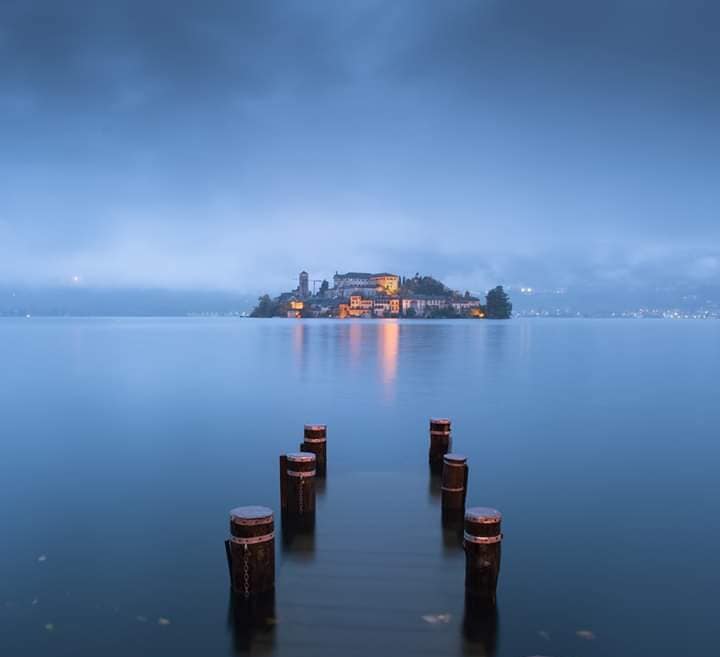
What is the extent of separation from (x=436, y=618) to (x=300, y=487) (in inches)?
168

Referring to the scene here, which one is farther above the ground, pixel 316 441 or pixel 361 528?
pixel 316 441

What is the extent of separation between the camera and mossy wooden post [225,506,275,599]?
7.54 metres

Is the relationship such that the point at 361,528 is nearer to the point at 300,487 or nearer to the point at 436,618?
the point at 300,487

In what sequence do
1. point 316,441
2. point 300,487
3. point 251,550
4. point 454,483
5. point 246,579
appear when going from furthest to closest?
point 316,441, point 454,483, point 300,487, point 246,579, point 251,550

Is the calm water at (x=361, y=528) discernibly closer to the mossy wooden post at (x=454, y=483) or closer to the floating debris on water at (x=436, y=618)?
the floating debris on water at (x=436, y=618)

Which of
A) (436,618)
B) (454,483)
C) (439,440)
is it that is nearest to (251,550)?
(436,618)

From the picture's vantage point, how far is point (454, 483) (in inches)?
446

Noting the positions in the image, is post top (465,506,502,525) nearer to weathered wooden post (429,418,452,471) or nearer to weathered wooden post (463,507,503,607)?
weathered wooden post (463,507,503,607)

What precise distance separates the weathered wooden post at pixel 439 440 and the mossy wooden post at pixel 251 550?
786 centimetres

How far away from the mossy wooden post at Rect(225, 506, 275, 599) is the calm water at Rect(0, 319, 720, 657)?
1.45 ft

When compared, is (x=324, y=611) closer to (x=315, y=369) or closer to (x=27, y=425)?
(x=27, y=425)

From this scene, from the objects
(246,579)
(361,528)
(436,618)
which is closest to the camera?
(436,618)

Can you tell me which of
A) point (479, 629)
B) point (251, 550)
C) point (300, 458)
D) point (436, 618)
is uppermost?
point (300, 458)

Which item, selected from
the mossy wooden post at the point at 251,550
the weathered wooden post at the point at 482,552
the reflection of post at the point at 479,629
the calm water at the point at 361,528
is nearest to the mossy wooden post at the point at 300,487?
the calm water at the point at 361,528
